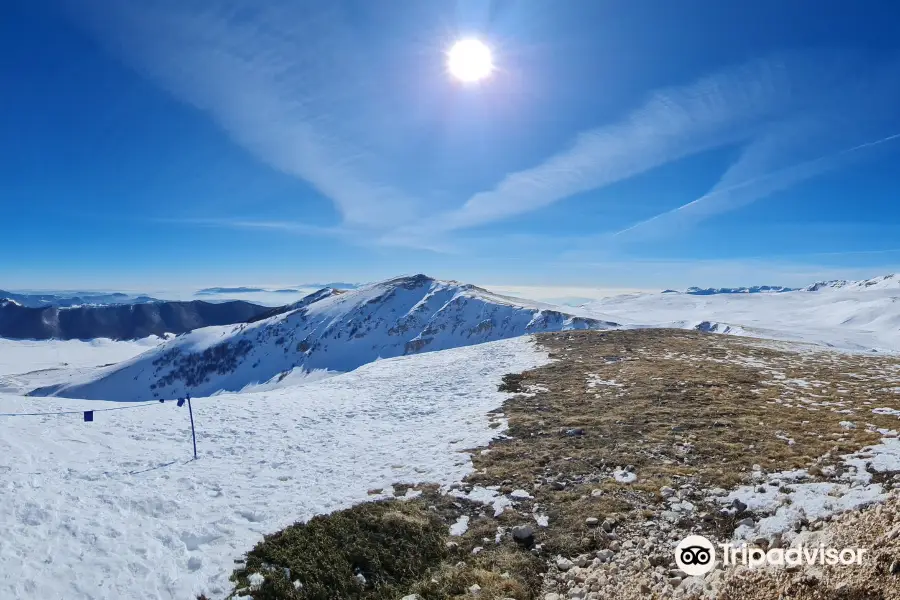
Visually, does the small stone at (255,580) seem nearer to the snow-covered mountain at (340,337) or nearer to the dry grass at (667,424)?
the dry grass at (667,424)

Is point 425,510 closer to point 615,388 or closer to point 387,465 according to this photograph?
point 387,465

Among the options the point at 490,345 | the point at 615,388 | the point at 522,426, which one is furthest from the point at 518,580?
the point at 490,345

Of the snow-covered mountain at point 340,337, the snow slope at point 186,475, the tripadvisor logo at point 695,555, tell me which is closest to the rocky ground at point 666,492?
the tripadvisor logo at point 695,555

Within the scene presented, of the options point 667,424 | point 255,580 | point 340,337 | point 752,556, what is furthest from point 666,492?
point 340,337

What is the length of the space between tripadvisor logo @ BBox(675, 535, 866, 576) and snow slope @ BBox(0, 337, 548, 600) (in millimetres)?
6033

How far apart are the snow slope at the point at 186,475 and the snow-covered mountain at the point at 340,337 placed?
101491mm

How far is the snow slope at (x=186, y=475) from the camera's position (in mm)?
7566

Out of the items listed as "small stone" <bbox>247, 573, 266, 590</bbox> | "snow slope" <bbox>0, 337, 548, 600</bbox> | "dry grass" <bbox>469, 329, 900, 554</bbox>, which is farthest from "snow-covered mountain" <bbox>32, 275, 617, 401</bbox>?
"small stone" <bbox>247, 573, 266, 590</bbox>

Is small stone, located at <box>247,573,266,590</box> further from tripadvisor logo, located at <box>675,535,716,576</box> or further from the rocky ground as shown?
tripadvisor logo, located at <box>675,535,716,576</box>

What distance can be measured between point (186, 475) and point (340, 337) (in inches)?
6010

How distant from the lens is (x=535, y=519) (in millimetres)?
9500

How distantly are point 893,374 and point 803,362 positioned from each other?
4.50 m

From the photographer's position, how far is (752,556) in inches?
277

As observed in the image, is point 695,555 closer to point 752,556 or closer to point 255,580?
point 752,556
